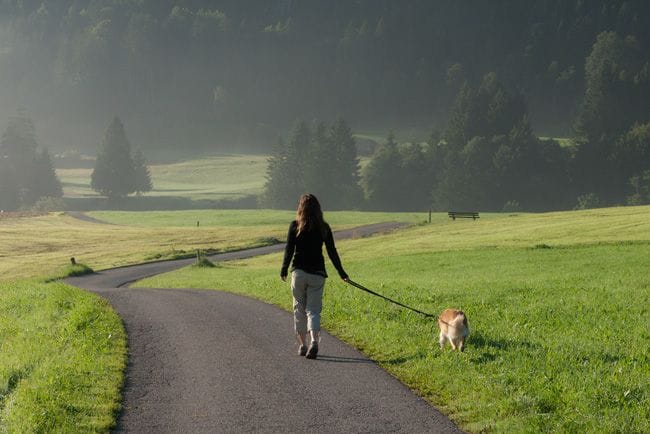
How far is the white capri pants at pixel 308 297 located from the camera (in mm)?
13961

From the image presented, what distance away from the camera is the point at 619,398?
1059 cm

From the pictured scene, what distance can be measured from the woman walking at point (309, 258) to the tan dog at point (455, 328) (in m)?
2.13

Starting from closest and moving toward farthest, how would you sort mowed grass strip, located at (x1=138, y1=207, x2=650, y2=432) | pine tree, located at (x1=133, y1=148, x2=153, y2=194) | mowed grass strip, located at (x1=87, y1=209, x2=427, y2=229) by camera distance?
mowed grass strip, located at (x1=138, y1=207, x2=650, y2=432)
mowed grass strip, located at (x1=87, y1=209, x2=427, y2=229)
pine tree, located at (x1=133, y1=148, x2=153, y2=194)

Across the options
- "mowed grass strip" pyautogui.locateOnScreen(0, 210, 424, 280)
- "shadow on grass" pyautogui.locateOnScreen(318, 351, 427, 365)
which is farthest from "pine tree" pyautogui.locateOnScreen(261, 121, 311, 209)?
"shadow on grass" pyautogui.locateOnScreen(318, 351, 427, 365)

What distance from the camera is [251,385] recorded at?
1184 centimetres

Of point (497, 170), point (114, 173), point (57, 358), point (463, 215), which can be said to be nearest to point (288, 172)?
point (114, 173)

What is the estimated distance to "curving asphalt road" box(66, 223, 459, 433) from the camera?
10.0 m

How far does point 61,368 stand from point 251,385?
121 inches

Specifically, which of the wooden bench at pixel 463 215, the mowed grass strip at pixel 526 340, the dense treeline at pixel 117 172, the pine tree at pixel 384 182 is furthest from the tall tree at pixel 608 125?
the mowed grass strip at pixel 526 340

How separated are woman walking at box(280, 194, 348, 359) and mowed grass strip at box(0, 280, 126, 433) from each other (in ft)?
10.4

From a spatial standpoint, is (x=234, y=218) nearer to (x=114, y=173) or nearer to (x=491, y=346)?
(x=114, y=173)

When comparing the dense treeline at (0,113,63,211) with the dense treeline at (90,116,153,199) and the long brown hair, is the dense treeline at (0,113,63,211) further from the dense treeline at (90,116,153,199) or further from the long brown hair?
the long brown hair

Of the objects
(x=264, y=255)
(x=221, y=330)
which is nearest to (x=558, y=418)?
(x=221, y=330)

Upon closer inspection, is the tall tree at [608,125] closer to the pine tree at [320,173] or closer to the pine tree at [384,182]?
the pine tree at [384,182]
